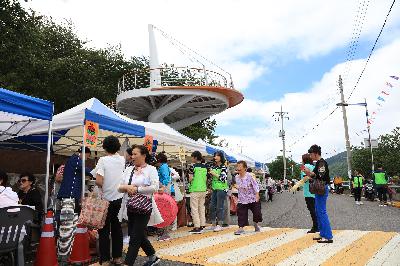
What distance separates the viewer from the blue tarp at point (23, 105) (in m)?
4.90

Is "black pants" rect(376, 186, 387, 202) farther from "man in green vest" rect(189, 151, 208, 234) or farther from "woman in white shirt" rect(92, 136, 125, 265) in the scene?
"woman in white shirt" rect(92, 136, 125, 265)

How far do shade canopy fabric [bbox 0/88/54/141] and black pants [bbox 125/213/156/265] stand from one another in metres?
2.41

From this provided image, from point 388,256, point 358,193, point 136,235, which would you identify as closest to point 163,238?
point 136,235

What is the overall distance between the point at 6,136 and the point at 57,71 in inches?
603

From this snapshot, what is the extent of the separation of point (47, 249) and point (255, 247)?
3.61 meters

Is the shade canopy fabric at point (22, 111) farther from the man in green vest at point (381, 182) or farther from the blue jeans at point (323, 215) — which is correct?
the man in green vest at point (381, 182)

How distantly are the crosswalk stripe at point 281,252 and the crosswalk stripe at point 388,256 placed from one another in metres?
1.20

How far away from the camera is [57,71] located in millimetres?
21859

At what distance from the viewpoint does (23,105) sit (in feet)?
17.0

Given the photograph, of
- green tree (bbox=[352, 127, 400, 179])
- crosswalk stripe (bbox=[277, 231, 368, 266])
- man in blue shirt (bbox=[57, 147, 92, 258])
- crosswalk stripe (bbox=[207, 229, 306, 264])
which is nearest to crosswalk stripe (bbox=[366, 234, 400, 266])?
crosswalk stripe (bbox=[277, 231, 368, 266])

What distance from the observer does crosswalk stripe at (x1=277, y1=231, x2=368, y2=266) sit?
16.4 ft

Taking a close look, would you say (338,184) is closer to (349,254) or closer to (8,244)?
(349,254)

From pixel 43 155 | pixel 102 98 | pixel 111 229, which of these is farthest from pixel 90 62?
pixel 111 229

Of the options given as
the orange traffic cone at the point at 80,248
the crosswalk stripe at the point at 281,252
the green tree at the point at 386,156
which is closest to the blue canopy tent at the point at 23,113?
the orange traffic cone at the point at 80,248
